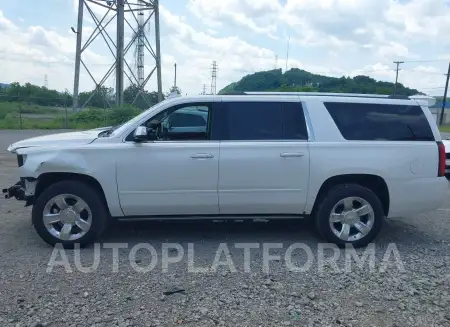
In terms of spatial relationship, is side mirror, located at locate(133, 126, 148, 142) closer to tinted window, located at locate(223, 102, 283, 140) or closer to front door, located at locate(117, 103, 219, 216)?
front door, located at locate(117, 103, 219, 216)

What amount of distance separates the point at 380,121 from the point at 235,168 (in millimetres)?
1868

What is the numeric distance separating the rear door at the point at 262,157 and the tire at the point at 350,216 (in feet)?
0.95

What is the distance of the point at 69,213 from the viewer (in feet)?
16.4

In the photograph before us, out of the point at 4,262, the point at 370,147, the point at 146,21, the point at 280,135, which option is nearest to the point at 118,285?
the point at 4,262

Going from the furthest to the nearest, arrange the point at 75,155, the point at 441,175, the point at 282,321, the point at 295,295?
the point at 441,175
the point at 75,155
the point at 295,295
the point at 282,321

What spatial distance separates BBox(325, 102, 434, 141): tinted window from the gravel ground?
1352mm

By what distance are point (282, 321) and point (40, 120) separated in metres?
27.0

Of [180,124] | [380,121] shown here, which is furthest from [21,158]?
[380,121]

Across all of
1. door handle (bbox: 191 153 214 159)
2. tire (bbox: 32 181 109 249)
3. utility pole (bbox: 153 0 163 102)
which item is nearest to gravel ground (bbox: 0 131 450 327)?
tire (bbox: 32 181 109 249)

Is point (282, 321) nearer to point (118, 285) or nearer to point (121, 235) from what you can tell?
point (118, 285)

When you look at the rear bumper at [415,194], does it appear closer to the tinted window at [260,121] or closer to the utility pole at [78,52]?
the tinted window at [260,121]

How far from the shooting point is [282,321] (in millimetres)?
3473

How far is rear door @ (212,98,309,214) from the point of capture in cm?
502

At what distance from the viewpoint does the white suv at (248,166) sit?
496 centimetres
